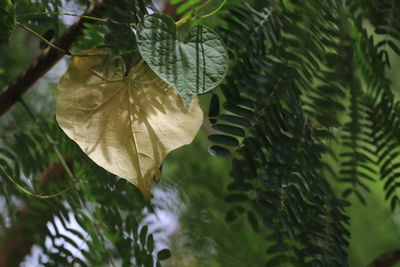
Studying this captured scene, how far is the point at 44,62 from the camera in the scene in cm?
30

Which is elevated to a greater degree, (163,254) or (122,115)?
(122,115)

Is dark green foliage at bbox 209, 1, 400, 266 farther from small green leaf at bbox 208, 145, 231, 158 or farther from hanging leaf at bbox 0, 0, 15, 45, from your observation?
hanging leaf at bbox 0, 0, 15, 45

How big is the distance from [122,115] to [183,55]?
1.5 inches

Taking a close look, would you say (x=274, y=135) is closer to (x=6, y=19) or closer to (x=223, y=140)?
(x=223, y=140)

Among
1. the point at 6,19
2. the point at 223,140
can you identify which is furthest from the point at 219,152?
the point at 6,19

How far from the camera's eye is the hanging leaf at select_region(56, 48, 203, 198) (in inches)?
9.3

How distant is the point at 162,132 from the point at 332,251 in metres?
0.12

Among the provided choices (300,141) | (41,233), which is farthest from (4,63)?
(300,141)

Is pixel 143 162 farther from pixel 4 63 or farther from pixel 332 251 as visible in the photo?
pixel 4 63

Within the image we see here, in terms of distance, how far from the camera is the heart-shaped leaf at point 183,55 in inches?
8.5

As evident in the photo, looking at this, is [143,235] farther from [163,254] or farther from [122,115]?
[122,115]

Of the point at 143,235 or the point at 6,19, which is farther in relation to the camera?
the point at 143,235

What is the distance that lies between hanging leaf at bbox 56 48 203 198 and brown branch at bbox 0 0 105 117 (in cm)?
5

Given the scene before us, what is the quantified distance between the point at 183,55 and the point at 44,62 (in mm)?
107
